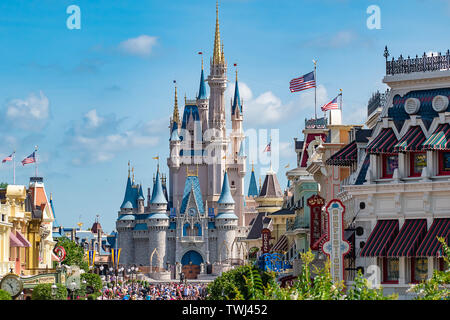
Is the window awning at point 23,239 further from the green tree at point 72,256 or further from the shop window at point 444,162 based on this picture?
the green tree at point 72,256

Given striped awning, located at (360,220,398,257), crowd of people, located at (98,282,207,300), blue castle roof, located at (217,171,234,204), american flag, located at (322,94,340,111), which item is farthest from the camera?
blue castle roof, located at (217,171,234,204)

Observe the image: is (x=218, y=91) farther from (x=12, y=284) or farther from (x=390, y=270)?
(x=390, y=270)

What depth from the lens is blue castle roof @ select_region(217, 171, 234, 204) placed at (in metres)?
185

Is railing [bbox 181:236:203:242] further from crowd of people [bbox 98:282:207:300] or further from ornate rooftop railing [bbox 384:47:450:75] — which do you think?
ornate rooftop railing [bbox 384:47:450:75]

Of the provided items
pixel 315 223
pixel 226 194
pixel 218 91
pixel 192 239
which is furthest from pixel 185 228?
pixel 315 223

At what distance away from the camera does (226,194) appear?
610 ft

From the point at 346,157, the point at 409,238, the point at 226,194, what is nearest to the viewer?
the point at 409,238

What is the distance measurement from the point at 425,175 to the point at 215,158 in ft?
535

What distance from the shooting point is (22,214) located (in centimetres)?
5656

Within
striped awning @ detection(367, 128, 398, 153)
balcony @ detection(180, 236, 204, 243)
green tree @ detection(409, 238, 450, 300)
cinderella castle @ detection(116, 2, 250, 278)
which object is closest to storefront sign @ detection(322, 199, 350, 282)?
striped awning @ detection(367, 128, 398, 153)

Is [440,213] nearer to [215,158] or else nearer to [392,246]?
[392,246]

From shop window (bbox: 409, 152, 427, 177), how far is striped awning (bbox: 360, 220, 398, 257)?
1713 millimetres

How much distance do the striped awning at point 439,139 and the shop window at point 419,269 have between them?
3.62m

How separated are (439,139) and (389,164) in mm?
2684
